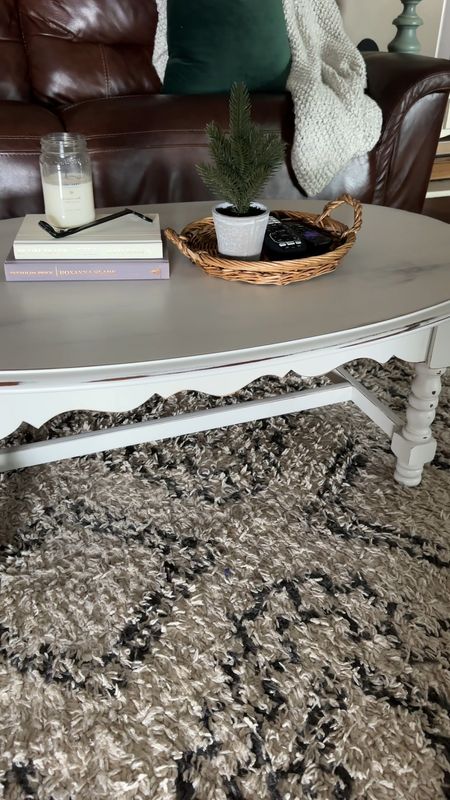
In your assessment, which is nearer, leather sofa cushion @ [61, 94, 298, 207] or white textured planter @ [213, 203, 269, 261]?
white textured planter @ [213, 203, 269, 261]

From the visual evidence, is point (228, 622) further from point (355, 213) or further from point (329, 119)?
point (329, 119)

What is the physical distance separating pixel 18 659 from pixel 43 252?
52 centimetres

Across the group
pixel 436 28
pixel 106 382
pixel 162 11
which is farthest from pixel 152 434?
pixel 436 28

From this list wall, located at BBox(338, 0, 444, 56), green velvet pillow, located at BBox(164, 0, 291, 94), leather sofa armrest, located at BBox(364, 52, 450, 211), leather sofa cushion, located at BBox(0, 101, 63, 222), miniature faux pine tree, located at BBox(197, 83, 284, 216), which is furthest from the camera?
wall, located at BBox(338, 0, 444, 56)

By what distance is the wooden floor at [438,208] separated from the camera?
8.50 ft

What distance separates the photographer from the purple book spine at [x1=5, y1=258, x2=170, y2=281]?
34.9 inches

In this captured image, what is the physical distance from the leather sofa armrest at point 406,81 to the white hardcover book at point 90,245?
3.42 ft

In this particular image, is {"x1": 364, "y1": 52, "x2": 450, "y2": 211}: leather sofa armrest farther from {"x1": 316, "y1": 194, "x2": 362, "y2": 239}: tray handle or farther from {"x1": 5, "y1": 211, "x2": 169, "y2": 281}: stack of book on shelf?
{"x1": 5, "y1": 211, "x2": 169, "y2": 281}: stack of book on shelf

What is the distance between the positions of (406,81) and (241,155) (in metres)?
1.01

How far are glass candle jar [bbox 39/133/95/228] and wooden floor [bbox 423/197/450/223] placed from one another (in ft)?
6.29

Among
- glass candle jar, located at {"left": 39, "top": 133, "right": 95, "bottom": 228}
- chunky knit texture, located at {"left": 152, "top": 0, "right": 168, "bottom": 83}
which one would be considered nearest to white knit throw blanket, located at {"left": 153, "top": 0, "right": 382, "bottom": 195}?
chunky knit texture, located at {"left": 152, "top": 0, "right": 168, "bottom": 83}

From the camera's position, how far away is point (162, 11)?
1.88m

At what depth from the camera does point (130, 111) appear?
1649 mm

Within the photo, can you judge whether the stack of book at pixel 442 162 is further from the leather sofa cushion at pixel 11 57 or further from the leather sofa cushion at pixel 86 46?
the leather sofa cushion at pixel 11 57
